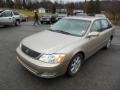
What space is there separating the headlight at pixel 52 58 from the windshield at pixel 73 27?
1235 mm

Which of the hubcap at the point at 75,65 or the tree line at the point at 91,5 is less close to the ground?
the tree line at the point at 91,5

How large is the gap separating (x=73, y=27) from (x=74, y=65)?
1312 mm

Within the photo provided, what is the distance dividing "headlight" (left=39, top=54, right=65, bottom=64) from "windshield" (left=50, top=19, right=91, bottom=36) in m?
1.23

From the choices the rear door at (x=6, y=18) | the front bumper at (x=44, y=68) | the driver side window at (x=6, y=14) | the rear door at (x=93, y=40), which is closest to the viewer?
the front bumper at (x=44, y=68)

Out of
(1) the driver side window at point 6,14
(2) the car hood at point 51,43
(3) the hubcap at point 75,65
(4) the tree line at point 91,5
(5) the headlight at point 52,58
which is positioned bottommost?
(3) the hubcap at point 75,65

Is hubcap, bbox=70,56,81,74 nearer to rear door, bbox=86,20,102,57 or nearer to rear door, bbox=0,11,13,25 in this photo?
rear door, bbox=86,20,102,57

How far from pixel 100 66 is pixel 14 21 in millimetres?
11478

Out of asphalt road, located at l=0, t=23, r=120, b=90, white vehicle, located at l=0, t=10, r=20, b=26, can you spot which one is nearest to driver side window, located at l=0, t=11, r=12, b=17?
white vehicle, located at l=0, t=10, r=20, b=26

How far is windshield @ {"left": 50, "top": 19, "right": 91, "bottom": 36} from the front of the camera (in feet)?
14.3

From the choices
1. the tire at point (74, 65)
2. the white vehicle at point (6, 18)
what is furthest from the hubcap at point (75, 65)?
the white vehicle at point (6, 18)

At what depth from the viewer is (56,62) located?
3.25m

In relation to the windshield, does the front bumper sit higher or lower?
lower

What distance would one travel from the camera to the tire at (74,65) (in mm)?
3712

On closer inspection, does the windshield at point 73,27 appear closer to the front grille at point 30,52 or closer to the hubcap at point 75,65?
the hubcap at point 75,65
